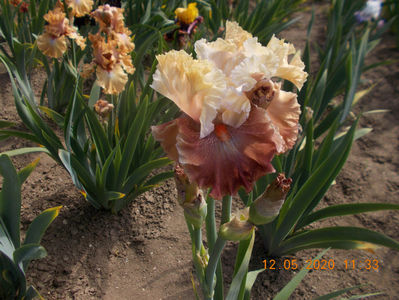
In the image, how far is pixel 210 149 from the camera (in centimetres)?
67

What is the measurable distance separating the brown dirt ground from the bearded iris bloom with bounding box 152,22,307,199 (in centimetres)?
102

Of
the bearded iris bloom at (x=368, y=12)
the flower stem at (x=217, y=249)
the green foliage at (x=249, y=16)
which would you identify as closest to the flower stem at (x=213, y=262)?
the flower stem at (x=217, y=249)

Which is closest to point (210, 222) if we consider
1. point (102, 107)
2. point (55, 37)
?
point (102, 107)

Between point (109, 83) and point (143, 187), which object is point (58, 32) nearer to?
point (109, 83)

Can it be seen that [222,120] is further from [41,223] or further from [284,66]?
[41,223]

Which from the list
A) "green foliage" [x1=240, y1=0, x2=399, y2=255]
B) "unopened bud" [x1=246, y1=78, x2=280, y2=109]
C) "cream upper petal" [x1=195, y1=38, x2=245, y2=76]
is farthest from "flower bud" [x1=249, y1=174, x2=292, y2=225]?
"green foliage" [x1=240, y1=0, x2=399, y2=255]

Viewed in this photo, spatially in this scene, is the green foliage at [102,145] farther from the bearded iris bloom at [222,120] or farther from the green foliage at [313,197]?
the bearded iris bloom at [222,120]

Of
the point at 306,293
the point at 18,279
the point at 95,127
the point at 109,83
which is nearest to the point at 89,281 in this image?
the point at 18,279

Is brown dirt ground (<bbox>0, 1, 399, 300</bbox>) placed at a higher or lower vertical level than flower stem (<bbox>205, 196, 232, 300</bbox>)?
lower

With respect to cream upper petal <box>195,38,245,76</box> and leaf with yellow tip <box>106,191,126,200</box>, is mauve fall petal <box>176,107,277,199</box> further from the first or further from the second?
leaf with yellow tip <box>106,191,126,200</box>

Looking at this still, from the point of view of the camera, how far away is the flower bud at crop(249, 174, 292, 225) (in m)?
0.72

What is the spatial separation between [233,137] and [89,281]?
1.13m

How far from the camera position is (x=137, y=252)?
161 cm

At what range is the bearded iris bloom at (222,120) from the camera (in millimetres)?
647
